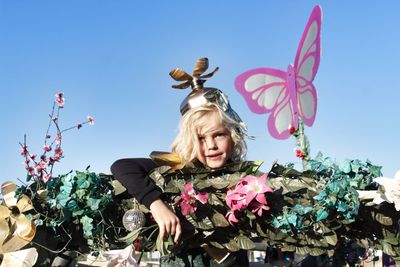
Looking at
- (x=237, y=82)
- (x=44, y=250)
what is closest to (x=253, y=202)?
(x=44, y=250)

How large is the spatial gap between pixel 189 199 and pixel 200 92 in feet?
1.90

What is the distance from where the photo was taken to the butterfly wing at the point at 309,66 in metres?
3.69

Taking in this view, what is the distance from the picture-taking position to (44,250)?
1.83 metres

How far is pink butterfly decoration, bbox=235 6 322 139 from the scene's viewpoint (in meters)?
3.73

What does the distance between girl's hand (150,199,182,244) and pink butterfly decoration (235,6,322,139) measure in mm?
2336

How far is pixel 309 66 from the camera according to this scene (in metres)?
3.80

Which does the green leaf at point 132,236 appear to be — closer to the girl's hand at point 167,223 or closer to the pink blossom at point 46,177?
the girl's hand at point 167,223

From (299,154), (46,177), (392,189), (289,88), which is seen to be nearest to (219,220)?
(392,189)

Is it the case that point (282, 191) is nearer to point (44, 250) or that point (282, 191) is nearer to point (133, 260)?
point (133, 260)

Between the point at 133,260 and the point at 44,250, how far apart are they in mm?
402

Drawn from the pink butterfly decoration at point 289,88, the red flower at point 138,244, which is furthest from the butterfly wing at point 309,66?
the red flower at point 138,244

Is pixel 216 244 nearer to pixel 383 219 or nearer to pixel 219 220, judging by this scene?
pixel 219 220

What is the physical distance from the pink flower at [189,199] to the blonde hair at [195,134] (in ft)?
0.90

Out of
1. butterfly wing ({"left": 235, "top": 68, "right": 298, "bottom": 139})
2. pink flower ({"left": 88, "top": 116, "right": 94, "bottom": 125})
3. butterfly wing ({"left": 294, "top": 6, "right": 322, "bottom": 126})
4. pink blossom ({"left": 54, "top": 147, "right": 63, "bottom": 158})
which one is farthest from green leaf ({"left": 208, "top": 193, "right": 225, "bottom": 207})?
butterfly wing ({"left": 235, "top": 68, "right": 298, "bottom": 139})
